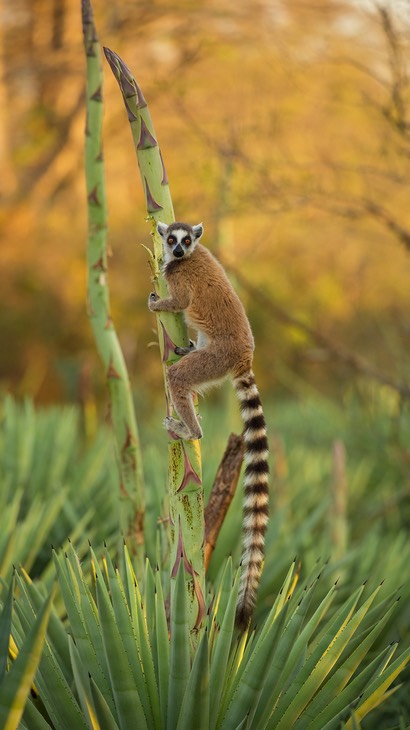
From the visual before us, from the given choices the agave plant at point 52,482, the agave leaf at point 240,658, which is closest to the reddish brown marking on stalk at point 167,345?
the agave leaf at point 240,658

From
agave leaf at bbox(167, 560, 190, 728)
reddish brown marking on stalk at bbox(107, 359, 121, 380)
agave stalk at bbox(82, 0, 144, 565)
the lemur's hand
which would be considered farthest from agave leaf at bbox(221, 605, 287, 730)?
reddish brown marking on stalk at bbox(107, 359, 121, 380)

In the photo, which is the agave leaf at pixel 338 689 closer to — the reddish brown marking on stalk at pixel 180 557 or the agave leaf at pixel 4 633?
the reddish brown marking on stalk at pixel 180 557

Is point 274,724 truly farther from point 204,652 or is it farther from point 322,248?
point 322,248

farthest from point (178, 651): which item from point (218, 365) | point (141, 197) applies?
point (141, 197)

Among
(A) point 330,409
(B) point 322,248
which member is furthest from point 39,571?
(B) point 322,248

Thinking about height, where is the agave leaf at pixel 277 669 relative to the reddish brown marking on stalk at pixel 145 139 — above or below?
below

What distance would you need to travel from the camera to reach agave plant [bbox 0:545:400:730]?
177 centimetres

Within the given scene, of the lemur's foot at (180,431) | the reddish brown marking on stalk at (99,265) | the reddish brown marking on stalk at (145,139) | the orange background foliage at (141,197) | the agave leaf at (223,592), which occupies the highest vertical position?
the reddish brown marking on stalk at (145,139)

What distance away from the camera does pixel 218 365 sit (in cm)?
197

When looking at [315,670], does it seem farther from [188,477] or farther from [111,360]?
[111,360]

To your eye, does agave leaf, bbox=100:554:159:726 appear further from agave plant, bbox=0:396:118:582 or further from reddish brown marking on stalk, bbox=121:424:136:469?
agave plant, bbox=0:396:118:582

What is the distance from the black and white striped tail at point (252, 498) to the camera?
194 centimetres

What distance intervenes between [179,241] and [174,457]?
21.3 inches

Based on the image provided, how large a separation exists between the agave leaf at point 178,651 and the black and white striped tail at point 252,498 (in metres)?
0.16
